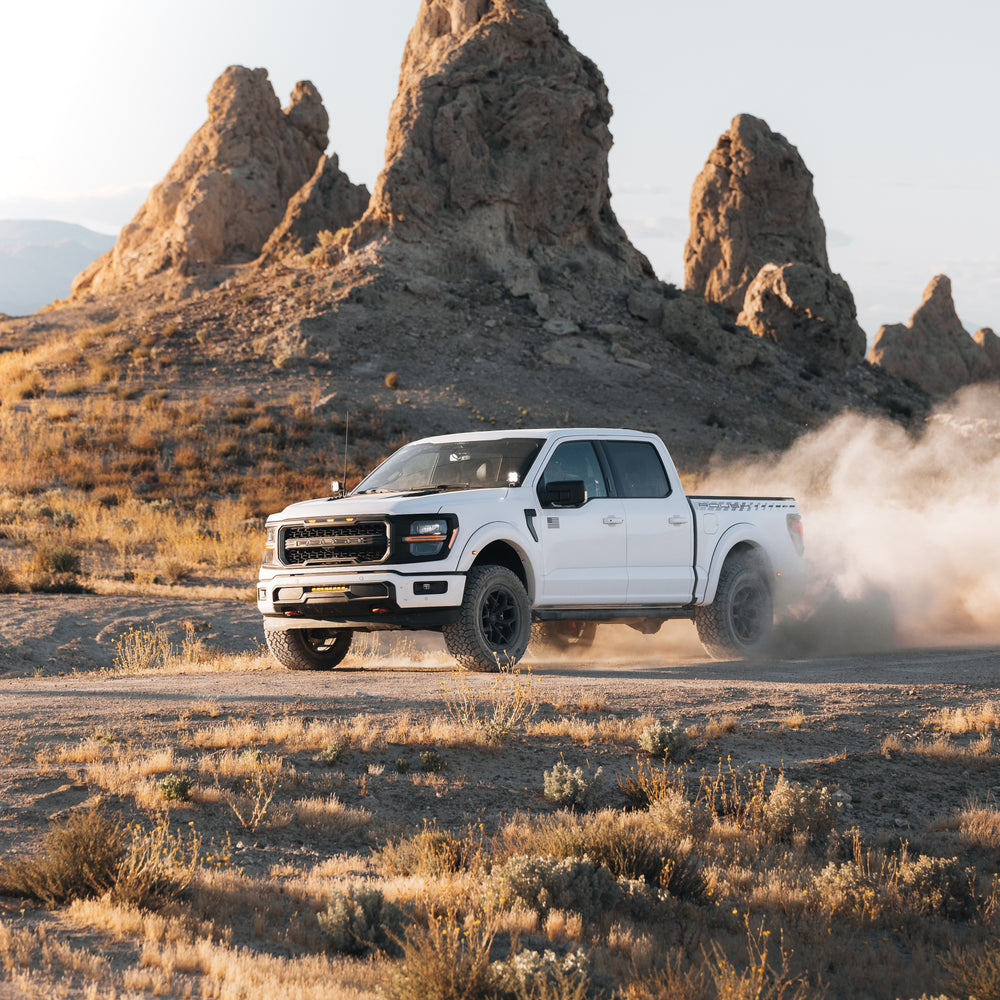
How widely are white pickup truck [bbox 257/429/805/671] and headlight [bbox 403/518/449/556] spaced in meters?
0.01

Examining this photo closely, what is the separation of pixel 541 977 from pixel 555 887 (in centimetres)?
132

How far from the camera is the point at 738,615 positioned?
14531 millimetres

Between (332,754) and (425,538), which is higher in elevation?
(425,538)

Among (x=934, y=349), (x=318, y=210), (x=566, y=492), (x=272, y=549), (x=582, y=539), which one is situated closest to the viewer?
(x=566, y=492)

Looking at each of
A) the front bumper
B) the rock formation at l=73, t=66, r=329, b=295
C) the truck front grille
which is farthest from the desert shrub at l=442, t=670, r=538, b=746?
the rock formation at l=73, t=66, r=329, b=295

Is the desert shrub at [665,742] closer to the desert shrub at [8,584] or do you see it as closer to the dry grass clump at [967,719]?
the dry grass clump at [967,719]

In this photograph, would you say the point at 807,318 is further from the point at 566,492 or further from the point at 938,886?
the point at 938,886

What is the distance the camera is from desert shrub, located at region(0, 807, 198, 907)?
577cm

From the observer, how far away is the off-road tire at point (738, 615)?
14211mm

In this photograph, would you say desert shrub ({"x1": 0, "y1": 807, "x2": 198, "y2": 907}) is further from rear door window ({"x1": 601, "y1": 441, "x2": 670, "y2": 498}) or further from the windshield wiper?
rear door window ({"x1": 601, "y1": 441, "x2": 670, "y2": 498})

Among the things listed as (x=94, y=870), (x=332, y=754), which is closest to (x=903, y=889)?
(x=332, y=754)

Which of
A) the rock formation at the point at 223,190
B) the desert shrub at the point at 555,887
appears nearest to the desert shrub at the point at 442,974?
the desert shrub at the point at 555,887

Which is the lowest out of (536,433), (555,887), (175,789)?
(555,887)

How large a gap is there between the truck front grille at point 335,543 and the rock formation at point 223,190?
145 feet
